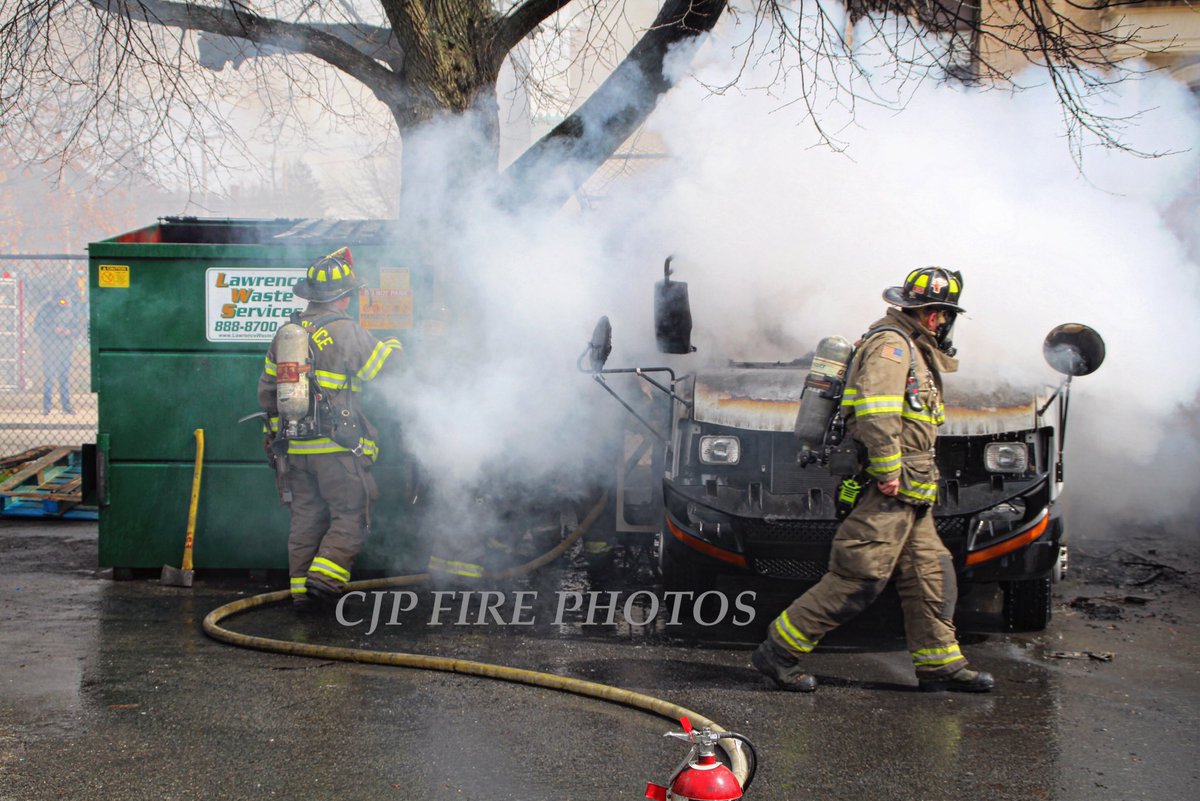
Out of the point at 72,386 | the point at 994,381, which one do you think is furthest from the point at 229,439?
the point at 72,386

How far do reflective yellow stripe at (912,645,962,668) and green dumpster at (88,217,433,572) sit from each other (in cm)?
330

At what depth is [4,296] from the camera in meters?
14.9

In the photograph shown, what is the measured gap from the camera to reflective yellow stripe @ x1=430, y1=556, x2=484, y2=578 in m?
6.65

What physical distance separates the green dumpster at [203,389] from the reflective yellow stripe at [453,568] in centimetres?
24

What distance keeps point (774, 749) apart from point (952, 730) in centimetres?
75

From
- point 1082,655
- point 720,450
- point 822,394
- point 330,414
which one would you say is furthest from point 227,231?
point 1082,655

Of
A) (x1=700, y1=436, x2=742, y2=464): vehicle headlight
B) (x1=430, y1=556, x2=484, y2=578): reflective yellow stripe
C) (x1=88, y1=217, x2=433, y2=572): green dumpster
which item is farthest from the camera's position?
(x1=88, y1=217, x2=433, y2=572): green dumpster

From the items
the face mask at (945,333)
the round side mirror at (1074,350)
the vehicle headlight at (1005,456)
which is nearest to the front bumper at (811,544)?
the vehicle headlight at (1005,456)

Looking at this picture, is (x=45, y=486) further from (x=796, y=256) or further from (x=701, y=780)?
(x=701, y=780)

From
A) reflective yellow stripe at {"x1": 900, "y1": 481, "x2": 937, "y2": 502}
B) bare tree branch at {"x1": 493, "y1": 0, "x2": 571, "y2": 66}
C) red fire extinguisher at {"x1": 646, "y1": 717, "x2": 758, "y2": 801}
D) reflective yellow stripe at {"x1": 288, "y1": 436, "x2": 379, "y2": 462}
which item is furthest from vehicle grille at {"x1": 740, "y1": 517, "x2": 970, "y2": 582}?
bare tree branch at {"x1": 493, "y1": 0, "x2": 571, "y2": 66}

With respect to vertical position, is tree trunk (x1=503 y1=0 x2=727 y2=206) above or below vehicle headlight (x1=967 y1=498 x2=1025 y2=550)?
above

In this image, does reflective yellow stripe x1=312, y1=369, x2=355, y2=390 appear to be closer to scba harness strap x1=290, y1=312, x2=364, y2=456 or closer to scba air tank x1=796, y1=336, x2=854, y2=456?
scba harness strap x1=290, y1=312, x2=364, y2=456

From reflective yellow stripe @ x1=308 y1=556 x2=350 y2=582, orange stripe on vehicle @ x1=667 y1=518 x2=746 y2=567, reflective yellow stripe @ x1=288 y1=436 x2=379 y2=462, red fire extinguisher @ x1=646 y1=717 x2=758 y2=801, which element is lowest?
reflective yellow stripe @ x1=308 y1=556 x2=350 y2=582

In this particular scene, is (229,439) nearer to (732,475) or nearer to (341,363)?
(341,363)
